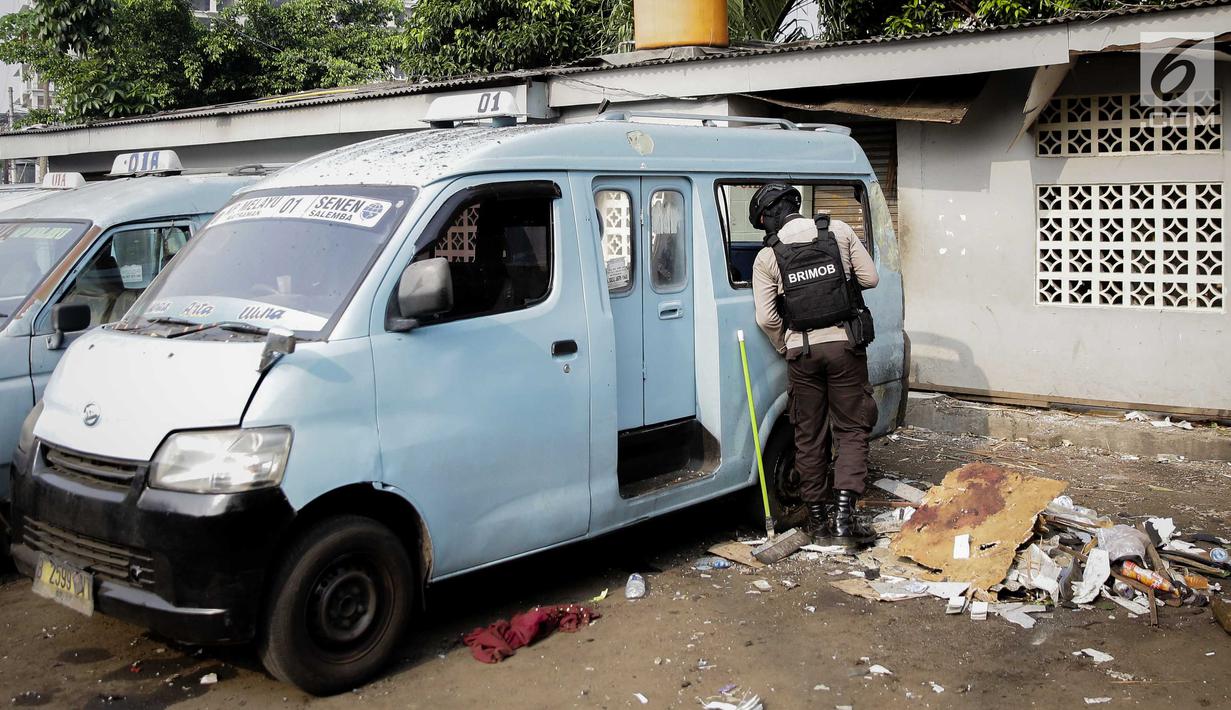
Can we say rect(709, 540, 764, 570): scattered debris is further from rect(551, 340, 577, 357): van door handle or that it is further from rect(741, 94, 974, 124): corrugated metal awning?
rect(741, 94, 974, 124): corrugated metal awning

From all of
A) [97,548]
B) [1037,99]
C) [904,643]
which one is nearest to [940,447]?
[1037,99]

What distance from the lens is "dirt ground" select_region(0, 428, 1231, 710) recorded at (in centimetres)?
440

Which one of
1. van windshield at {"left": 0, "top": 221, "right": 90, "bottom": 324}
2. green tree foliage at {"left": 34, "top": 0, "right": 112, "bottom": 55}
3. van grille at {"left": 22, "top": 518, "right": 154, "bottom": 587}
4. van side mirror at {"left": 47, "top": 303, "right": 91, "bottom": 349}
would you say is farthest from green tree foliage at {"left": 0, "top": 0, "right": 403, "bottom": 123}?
van grille at {"left": 22, "top": 518, "right": 154, "bottom": 587}

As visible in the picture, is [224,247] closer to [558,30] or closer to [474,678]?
[474,678]

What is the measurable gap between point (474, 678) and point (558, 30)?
43.4 ft

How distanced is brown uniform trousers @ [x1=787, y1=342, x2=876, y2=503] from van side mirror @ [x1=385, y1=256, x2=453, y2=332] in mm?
2254

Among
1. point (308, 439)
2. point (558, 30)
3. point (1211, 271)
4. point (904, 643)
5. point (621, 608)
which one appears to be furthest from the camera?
point (558, 30)

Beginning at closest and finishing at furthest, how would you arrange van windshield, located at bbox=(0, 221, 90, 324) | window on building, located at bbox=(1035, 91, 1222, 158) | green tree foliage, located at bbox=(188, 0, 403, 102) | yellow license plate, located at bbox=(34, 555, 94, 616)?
yellow license plate, located at bbox=(34, 555, 94, 616)
van windshield, located at bbox=(0, 221, 90, 324)
window on building, located at bbox=(1035, 91, 1222, 158)
green tree foliage, located at bbox=(188, 0, 403, 102)

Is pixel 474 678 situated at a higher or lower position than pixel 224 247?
lower

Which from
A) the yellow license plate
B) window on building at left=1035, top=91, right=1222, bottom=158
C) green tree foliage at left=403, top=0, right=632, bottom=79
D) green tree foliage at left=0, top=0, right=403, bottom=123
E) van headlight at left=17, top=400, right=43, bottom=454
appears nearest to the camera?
the yellow license plate

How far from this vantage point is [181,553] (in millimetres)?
3994

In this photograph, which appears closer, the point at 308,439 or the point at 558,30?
the point at 308,439

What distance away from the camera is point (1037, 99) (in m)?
8.64

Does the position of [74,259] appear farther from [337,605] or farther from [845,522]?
[845,522]
